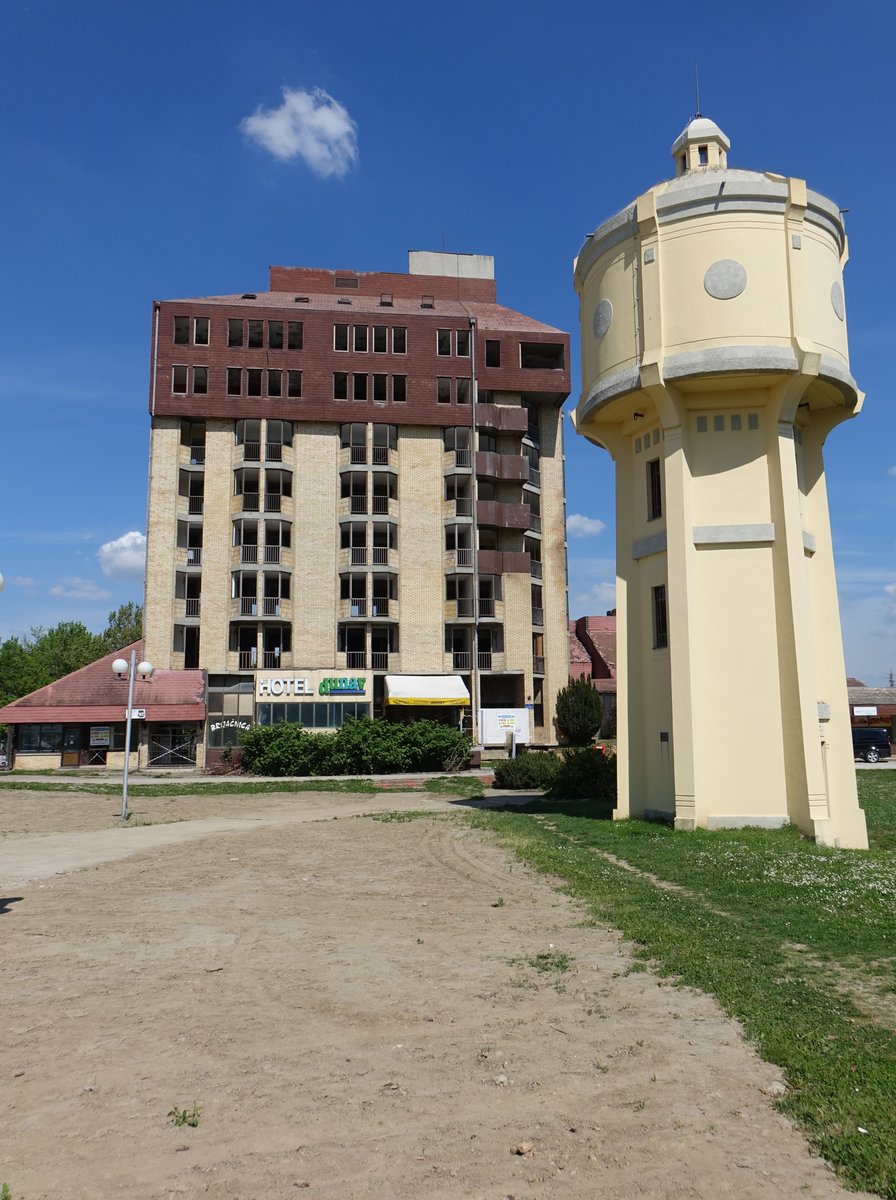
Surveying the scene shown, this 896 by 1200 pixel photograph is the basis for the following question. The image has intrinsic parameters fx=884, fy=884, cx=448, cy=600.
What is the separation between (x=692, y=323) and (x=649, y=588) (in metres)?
6.30

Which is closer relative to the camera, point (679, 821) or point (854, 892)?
point (854, 892)

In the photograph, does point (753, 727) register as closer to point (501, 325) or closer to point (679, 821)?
point (679, 821)

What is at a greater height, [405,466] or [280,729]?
[405,466]

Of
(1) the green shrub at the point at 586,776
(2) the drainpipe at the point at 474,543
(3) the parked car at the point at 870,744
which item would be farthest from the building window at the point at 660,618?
(3) the parked car at the point at 870,744

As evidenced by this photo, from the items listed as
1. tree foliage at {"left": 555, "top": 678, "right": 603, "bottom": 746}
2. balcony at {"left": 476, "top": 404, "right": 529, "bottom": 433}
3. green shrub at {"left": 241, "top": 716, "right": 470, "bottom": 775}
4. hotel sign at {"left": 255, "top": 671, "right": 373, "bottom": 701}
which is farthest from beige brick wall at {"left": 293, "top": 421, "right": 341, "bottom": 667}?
tree foliage at {"left": 555, "top": 678, "right": 603, "bottom": 746}

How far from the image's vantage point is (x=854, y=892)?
12.1m

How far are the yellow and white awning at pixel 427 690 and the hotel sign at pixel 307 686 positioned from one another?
5.22 feet

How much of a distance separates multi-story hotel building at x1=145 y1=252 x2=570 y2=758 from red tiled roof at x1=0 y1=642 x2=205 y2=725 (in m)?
1.80

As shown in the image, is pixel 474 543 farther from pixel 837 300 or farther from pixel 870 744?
pixel 837 300

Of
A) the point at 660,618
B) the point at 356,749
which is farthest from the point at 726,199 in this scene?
the point at 356,749

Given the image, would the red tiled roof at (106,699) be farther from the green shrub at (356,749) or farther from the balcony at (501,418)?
the balcony at (501,418)

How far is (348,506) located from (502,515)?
9385 mm

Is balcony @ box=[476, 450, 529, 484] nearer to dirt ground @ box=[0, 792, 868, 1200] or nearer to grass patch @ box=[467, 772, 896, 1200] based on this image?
grass patch @ box=[467, 772, 896, 1200]

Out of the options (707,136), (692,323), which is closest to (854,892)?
(692,323)
